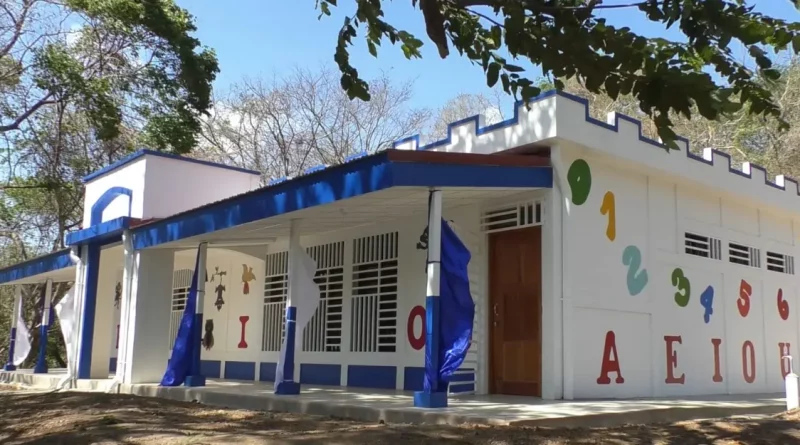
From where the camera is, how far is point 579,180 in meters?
9.44

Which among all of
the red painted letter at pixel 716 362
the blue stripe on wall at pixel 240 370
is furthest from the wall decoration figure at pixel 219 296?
the red painted letter at pixel 716 362

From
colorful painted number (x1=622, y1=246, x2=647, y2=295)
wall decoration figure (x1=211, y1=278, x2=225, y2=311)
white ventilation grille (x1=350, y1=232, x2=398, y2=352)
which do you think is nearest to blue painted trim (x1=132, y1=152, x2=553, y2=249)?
colorful painted number (x1=622, y1=246, x2=647, y2=295)

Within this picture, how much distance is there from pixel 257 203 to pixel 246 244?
309 centimetres

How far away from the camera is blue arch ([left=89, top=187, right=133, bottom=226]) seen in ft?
45.1

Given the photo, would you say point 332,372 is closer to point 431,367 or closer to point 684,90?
point 431,367

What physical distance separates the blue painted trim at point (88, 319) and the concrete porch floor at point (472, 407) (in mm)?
2870

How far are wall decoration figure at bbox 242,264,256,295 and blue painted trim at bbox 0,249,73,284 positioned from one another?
11.4 feet

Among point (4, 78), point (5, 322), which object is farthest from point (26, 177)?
point (5, 322)

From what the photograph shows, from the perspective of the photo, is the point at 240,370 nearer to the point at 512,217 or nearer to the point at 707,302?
the point at 512,217

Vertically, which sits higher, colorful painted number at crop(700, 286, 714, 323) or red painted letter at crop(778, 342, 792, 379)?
colorful painted number at crop(700, 286, 714, 323)

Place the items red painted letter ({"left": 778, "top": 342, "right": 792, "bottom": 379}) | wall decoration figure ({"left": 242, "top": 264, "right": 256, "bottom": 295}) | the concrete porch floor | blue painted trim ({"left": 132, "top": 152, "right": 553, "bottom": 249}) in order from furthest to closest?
wall decoration figure ({"left": 242, "top": 264, "right": 256, "bottom": 295}) → red painted letter ({"left": 778, "top": 342, "right": 792, "bottom": 379}) → blue painted trim ({"left": 132, "top": 152, "right": 553, "bottom": 249}) → the concrete porch floor

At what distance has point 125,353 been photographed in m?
12.2

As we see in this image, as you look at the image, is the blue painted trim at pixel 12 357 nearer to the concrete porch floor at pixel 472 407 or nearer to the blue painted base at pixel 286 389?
the concrete porch floor at pixel 472 407

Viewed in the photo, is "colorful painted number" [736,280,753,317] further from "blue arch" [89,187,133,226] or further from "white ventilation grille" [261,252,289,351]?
"blue arch" [89,187,133,226]
